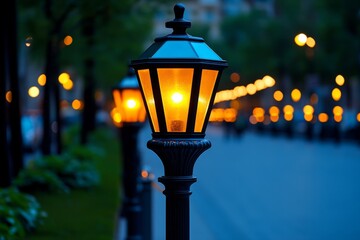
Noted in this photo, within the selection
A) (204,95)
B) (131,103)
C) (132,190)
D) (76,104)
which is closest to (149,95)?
(204,95)

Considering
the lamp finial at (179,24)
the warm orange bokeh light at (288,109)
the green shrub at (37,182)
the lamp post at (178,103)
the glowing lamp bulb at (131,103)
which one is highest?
the warm orange bokeh light at (288,109)

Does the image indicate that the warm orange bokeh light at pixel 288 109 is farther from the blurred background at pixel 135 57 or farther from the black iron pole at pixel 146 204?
the black iron pole at pixel 146 204

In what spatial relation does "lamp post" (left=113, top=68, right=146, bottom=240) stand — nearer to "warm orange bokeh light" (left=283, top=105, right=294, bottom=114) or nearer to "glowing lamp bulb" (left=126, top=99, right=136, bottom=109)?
"glowing lamp bulb" (left=126, top=99, right=136, bottom=109)

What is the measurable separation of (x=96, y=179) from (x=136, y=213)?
6905 mm

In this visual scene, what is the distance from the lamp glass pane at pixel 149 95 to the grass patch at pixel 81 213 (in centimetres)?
512

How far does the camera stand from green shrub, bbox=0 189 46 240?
9.31 m

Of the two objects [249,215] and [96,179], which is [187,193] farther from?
[96,179]

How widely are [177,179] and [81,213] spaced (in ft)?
26.5

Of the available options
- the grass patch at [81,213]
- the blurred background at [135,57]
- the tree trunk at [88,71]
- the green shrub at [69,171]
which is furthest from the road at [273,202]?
the tree trunk at [88,71]

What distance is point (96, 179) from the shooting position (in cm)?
1830

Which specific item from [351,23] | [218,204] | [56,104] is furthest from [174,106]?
[351,23]

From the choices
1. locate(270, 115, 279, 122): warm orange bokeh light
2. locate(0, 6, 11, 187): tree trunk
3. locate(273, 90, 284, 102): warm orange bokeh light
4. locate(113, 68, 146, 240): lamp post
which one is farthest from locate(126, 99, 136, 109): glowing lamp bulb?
locate(273, 90, 284, 102): warm orange bokeh light

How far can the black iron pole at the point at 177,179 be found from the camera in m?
5.47

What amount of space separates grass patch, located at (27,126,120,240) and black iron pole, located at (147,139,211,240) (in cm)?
506
